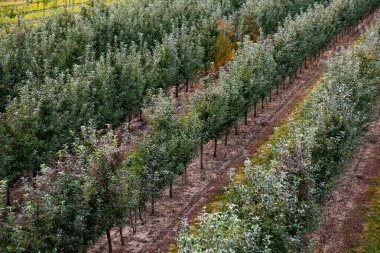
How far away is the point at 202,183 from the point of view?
33812 mm

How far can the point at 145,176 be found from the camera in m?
26.1

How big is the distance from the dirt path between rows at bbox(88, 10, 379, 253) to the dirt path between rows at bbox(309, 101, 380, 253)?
294 inches

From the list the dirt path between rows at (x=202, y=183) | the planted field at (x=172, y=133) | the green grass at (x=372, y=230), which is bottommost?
the green grass at (x=372, y=230)

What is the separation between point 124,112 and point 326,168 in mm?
19571

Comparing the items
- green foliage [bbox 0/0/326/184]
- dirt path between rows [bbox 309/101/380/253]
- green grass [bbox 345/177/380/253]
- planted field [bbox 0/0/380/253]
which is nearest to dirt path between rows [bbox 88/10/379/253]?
planted field [bbox 0/0/380/253]

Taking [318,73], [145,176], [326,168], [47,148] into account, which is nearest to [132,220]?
[145,176]

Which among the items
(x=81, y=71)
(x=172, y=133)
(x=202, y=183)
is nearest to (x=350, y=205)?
(x=202, y=183)

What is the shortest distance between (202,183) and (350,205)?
10.3 m

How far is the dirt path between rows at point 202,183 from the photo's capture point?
27516 millimetres

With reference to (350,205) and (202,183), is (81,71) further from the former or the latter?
(350,205)

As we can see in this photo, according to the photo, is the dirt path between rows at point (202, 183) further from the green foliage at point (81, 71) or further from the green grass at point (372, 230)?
the green grass at point (372, 230)

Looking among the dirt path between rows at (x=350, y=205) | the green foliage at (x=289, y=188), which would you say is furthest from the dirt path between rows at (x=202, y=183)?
the dirt path between rows at (x=350, y=205)

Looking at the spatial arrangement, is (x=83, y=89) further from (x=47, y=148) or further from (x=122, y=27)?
(x=122, y=27)

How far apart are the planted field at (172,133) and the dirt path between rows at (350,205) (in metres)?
4.18
